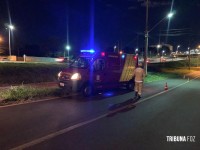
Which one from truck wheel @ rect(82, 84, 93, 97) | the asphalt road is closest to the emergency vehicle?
truck wheel @ rect(82, 84, 93, 97)

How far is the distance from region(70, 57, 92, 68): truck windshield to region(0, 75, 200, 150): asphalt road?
3604 mm

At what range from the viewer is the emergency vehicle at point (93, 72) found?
1459cm

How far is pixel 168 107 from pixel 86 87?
464cm

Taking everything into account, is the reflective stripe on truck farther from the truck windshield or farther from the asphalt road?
the asphalt road

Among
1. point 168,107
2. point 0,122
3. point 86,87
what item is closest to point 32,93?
point 86,87

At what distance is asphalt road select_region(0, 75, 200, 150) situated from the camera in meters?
6.45

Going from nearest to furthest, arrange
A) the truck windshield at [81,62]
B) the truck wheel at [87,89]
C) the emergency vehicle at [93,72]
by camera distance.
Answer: the emergency vehicle at [93,72] → the truck wheel at [87,89] → the truck windshield at [81,62]

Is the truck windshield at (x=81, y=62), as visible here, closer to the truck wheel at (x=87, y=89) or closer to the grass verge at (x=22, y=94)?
the truck wheel at (x=87, y=89)

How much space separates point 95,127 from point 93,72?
7271mm

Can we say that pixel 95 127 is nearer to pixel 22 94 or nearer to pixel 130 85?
pixel 22 94

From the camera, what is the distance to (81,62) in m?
15.5

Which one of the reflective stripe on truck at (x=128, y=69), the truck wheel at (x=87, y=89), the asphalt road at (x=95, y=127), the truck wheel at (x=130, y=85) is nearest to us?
the asphalt road at (x=95, y=127)

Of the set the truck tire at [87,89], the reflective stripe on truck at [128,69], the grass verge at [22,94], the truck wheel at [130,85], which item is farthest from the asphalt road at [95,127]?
the truck wheel at [130,85]

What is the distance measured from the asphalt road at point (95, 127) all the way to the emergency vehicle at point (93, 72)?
2551mm
